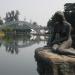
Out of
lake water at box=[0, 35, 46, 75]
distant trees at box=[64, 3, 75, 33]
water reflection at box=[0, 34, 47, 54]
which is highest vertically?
distant trees at box=[64, 3, 75, 33]

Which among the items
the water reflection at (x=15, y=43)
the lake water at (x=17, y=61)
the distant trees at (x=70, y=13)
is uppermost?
the distant trees at (x=70, y=13)

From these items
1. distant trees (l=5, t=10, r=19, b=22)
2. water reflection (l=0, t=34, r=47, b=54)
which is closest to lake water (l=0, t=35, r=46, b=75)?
water reflection (l=0, t=34, r=47, b=54)

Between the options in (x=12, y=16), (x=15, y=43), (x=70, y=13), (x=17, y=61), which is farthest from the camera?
(x=12, y=16)

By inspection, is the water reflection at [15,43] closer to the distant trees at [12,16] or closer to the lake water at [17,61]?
the lake water at [17,61]

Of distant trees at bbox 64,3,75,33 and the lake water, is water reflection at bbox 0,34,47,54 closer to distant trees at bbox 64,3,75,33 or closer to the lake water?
the lake water

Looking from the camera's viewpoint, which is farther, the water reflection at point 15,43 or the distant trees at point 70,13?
the water reflection at point 15,43

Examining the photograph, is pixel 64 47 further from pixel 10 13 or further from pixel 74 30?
pixel 10 13

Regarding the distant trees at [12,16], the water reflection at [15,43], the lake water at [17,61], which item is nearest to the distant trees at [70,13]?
the lake water at [17,61]

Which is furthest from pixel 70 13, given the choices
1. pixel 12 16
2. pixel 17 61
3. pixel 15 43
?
pixel 12 16

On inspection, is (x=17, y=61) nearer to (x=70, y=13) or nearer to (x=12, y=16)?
(x=70, y=13)

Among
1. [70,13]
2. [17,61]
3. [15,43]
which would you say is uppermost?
[70,13]

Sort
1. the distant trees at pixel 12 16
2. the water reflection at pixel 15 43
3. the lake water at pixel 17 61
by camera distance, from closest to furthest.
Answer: the lake water at pixel 17 61
the water reflection at pixel 15 43
the distant trees at pixel 12 16

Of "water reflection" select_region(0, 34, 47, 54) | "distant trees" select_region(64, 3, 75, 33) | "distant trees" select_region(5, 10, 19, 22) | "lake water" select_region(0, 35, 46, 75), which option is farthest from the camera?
"distant trees" select_region(5, 10, 19, 22)

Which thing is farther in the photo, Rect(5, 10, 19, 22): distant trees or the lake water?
Rect(5, 10, 19, 22): distant trees
